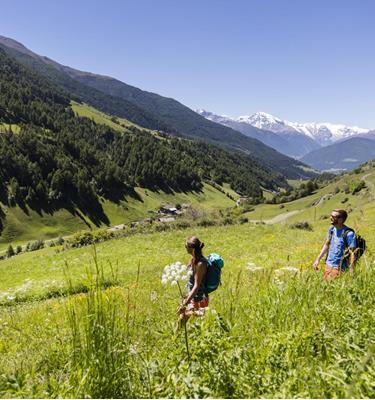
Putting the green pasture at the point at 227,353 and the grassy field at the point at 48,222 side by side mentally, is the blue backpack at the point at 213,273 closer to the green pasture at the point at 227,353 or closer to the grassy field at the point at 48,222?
the green pasture at the point at 227,353

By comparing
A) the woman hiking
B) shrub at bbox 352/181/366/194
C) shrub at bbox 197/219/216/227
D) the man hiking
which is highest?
shrub at bbox 352/181/366/194

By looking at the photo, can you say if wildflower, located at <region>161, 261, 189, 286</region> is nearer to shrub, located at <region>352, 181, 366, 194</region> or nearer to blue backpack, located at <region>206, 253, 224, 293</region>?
blue backpack, located at <region>206, 253, 224, 293</region>

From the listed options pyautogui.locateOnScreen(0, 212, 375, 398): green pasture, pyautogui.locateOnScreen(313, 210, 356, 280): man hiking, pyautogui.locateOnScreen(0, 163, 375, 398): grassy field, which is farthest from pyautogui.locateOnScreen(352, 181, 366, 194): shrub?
pyautogui.locateOnScreen(0, 212, 375, 398): green pasture

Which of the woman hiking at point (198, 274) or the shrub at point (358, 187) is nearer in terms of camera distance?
the woman hiking at point (198, 274)

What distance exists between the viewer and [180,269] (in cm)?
540

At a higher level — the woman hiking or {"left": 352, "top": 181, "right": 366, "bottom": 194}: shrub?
{"left": 352, "top": 181, "right": 366, "bottom": 194}: shrub

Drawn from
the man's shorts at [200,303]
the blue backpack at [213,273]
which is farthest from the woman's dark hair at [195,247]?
the man's shorts at [200,303]

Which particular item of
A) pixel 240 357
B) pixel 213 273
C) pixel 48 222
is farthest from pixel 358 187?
pixel 240 357

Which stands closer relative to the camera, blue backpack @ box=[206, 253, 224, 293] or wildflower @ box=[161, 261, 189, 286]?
wildflower @ box=[161, 261, 189, 286]

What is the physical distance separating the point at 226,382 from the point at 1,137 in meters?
183

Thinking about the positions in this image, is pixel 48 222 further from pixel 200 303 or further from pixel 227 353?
pixel 227 353

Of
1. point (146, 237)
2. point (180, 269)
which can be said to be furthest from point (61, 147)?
point (180, 269)

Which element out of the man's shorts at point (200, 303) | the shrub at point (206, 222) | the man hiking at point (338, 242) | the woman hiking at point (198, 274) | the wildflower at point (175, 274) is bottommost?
the shrub at point (206, 222)

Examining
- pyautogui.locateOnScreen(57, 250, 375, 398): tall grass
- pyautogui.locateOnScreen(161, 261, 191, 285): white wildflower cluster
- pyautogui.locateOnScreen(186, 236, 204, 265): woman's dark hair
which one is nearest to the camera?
pyautogui.locateOnScreen(57, 250, 375, 398): tall grass
